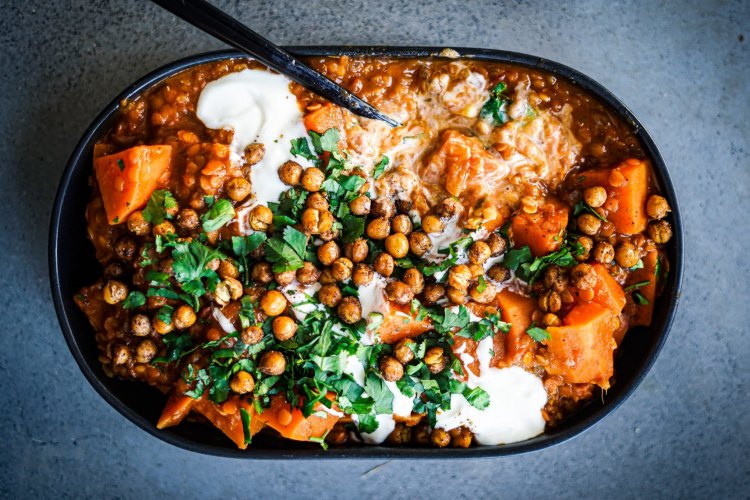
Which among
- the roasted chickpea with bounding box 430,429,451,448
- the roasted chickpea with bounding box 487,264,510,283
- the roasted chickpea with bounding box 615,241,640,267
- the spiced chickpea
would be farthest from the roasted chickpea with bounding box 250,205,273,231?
the spiced chickpea

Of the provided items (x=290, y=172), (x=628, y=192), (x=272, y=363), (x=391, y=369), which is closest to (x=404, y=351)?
(x=391, y=369)

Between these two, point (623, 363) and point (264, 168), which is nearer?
point (264, 168)

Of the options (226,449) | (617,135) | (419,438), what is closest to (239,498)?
(226,449)

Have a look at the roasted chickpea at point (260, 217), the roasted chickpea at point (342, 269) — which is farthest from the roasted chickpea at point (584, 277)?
the roasted chickpea at point (260, 217)

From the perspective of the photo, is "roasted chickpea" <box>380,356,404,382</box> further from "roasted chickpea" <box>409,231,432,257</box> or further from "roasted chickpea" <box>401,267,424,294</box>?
"roasted chickpea" <box>409,231,432,257</box>

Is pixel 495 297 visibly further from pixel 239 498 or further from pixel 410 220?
pixel 239 498

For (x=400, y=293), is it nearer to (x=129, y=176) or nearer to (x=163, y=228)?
(x=163, y=228)
